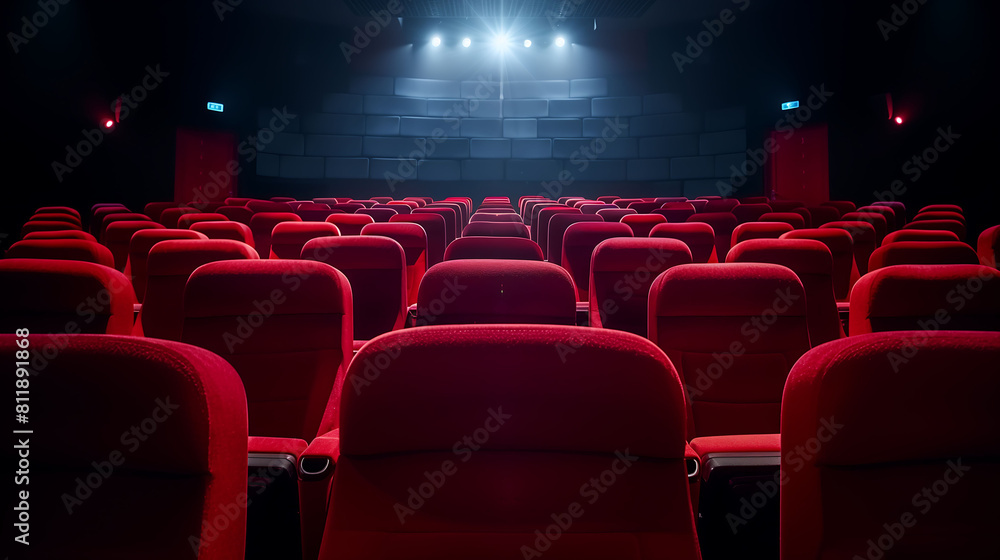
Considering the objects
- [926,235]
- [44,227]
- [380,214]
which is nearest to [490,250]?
[926,235]

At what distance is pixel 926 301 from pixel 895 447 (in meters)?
1.30

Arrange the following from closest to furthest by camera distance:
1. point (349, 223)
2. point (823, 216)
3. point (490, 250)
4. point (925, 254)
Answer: point (925, 254), point (490, 250), point (349, 223), point (823, 216)

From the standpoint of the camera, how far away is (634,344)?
0.98 metres

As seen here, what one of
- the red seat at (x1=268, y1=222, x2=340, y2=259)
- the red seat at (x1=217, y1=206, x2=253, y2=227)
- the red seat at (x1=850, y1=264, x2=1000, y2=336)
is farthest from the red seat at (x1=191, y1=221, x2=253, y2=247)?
the red seat at (x1=850, y1=264, x2=1000, y2=336)

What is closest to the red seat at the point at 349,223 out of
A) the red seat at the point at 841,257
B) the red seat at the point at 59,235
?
the red seat at the point at 59,235

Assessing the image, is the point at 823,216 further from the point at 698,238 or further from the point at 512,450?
the point at 512,450

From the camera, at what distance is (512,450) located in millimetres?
986

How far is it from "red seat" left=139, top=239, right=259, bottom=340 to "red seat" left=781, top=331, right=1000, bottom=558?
8.44 ft

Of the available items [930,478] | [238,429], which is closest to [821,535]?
[930,478]

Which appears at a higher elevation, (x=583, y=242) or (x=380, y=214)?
(x=380, y=214)

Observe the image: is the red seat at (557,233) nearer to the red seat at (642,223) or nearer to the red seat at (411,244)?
the red seat at (642,223)

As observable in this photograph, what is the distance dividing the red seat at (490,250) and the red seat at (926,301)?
167 cm

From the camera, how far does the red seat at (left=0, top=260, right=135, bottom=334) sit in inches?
76.5

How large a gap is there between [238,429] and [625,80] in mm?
16338
